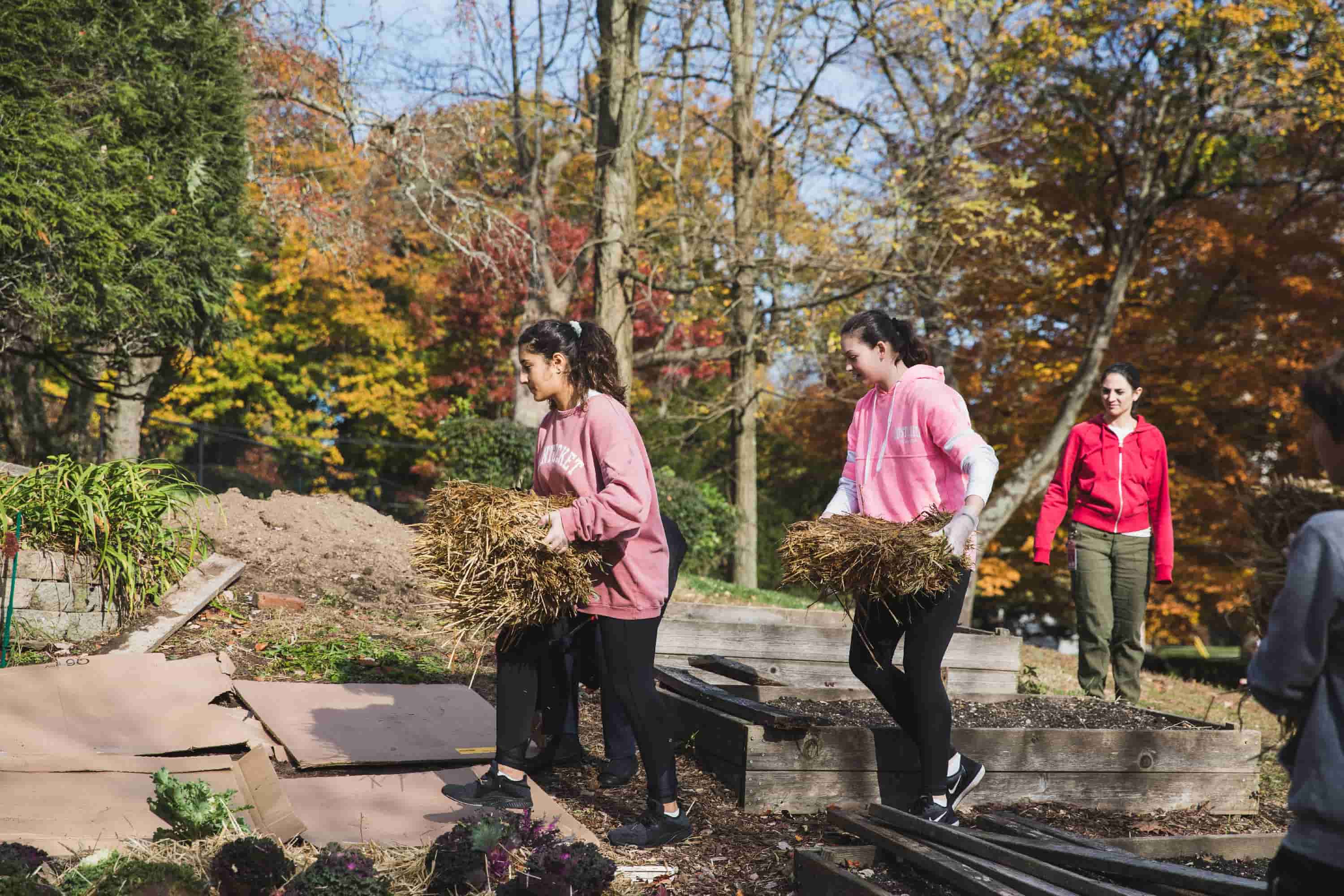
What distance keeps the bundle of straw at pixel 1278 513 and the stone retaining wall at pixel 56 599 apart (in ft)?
20.1

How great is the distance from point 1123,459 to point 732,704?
2.94m

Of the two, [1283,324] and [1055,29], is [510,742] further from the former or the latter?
[1283,324]

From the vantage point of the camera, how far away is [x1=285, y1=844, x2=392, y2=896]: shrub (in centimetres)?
280

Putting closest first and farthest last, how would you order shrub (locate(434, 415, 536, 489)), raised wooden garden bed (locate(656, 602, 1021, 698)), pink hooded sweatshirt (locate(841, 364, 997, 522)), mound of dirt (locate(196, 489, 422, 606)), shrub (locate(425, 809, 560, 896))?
shrub (locate(425, 809, 560, 896))
pink hooded sweatshirt (locate(841, 364, 997, 522))
raised wooden garden bed (locate(656, 602, 1021, 698))
mound of dirt (locate(196, 489, 422, 606))
shrub (locate(434, 415, 536, 489))

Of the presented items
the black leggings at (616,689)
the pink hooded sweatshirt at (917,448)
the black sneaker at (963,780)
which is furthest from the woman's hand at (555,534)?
the black sneaker at (963,780)

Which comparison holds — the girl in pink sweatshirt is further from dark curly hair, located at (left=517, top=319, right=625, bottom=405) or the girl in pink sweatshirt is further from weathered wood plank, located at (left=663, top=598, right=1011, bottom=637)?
weathered wood plank, located at (left=663, top=598, right=1011, bottom=637)

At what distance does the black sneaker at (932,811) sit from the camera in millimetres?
3895

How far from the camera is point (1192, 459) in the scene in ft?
52.9

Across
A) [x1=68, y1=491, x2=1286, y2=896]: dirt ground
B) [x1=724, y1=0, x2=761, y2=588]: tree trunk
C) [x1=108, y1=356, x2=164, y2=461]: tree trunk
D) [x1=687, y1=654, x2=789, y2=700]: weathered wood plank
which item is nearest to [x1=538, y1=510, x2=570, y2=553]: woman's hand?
[x1=68, y1=491, x2=1286, y2=896]: dirt ground

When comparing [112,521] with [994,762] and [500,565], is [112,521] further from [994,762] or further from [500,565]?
[994,762]

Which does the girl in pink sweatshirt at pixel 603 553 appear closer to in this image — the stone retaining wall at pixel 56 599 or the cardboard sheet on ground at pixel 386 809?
the cardboard sheet on ground at pixel 386 809

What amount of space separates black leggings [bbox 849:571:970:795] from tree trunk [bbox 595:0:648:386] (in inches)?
313

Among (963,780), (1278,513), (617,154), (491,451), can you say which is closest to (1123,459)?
(1278,513)

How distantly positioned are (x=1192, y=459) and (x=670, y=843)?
14475mm
